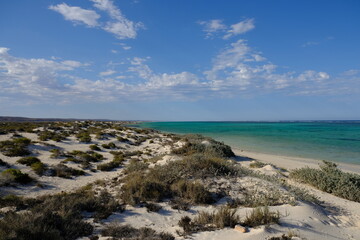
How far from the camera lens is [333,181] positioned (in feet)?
31.8

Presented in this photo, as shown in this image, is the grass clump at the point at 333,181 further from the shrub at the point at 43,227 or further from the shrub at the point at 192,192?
the shrub at the point at 43,227

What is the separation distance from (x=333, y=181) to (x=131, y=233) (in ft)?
33.2

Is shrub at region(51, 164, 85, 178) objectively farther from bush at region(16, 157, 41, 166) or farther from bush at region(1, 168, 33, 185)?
bush at region(16, 157, 41, 166)

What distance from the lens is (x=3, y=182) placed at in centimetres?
884

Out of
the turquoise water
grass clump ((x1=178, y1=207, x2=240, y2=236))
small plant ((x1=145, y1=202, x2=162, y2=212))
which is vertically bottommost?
the turquoise water

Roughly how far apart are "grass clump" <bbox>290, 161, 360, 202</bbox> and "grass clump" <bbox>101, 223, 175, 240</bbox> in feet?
28.6

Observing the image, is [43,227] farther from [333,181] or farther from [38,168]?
[333,181]

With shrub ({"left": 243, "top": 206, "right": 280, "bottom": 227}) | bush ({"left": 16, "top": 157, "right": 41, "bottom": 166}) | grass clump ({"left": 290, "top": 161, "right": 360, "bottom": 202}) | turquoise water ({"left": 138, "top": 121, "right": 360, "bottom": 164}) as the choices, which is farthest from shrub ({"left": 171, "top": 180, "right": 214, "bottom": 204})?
turquoise water ({"left": 138, "top": 121, "right": 360, "bottom": 164})

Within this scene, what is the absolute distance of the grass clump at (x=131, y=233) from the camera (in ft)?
15.4

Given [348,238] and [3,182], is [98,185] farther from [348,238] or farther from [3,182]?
[348,238]

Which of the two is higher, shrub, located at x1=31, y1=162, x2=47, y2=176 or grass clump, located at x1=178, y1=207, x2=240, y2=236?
grass clump, located at x1=178, y1=207, x2=240, y2=236

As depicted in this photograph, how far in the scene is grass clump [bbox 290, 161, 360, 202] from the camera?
8.73m

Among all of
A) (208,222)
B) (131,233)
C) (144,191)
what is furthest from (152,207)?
(208,222)

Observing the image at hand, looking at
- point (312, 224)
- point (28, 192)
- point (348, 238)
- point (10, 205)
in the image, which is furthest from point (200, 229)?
point (28, 192)
